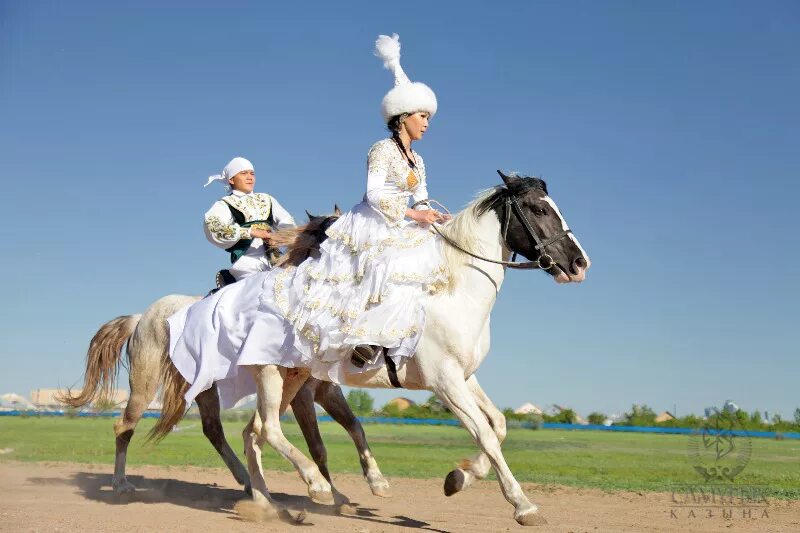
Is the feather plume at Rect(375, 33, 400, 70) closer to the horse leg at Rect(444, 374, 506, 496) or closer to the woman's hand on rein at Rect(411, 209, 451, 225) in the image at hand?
the woman's hand on rein at Rect(411, 209, 451, 225)

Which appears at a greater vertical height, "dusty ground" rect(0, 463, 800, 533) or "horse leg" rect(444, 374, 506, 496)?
"horse leg" rect(444, 374, 506, 496)

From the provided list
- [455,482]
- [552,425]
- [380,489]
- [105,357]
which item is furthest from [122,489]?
[552,425]

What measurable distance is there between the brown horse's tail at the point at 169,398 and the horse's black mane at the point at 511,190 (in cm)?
383

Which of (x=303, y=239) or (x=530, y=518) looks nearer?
(x=530, y=518)

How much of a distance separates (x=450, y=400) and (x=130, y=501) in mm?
4223

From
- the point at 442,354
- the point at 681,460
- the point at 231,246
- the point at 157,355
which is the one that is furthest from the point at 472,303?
the point at 681,460

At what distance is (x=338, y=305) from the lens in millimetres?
6562

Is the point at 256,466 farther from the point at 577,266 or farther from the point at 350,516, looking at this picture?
the point at 577,266

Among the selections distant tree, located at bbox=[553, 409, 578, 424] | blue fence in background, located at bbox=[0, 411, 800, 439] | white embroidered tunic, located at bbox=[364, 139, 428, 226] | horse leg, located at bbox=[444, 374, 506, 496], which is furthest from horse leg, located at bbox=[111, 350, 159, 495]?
distant tree, located at bbox=[553, 409, 578, 424]

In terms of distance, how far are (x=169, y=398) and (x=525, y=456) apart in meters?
12.2

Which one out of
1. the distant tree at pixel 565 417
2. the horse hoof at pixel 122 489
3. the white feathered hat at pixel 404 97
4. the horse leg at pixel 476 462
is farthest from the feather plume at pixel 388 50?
the distant tree at pixel 565 417

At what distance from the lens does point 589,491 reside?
34.3 feet

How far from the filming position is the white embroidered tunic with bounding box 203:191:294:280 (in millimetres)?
7840

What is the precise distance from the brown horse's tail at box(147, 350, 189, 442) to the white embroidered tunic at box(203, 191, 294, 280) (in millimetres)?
1254
